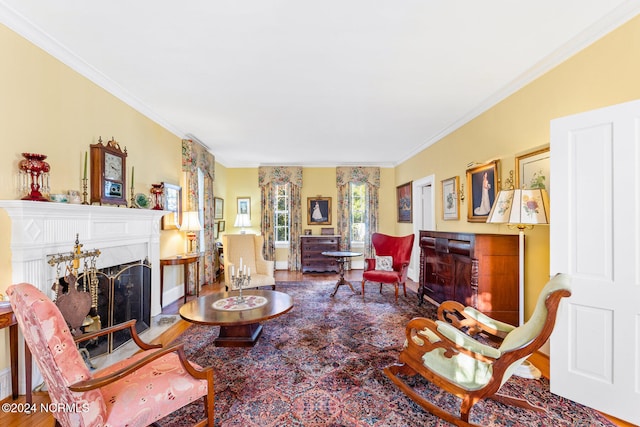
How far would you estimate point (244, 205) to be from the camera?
747 cm

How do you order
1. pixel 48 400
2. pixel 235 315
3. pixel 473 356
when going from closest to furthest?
pixel 473 356, pixel 48 400, pixel 235 315

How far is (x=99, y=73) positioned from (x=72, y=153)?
0.84 metres

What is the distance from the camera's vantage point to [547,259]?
107 inches

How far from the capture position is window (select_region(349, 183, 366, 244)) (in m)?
7.49

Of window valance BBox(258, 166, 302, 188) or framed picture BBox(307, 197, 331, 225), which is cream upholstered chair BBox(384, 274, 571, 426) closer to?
framed picture BBox(307, 197, 331, 225)

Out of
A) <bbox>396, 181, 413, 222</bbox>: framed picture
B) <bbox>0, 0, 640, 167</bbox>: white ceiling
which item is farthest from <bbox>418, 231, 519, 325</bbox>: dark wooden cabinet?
<bbox>396, 181, 413, 222</bbox>: framed picture

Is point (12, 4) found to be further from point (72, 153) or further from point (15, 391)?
point (15, 391)

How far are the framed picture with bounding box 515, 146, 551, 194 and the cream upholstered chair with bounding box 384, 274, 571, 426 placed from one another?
4.13ft

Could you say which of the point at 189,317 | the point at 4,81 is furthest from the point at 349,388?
the point at 4,81

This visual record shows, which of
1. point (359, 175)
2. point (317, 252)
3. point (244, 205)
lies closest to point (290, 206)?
point (244, 205)

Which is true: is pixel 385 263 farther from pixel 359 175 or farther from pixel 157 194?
pixel 157 194

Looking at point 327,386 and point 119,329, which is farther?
point 327,386

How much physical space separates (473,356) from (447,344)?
0.15m

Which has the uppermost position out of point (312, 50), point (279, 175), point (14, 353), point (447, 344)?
point (312, 50)
